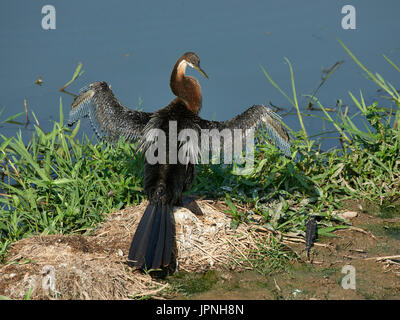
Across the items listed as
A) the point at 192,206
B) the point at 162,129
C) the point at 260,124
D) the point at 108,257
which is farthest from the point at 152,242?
the point at 260,124

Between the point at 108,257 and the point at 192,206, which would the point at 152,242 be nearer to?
the point at 108,257

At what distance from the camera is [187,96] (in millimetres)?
4312

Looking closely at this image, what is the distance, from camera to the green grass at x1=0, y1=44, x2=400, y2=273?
3881 mm

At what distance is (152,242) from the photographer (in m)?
3.30

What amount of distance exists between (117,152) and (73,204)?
797 millimetres

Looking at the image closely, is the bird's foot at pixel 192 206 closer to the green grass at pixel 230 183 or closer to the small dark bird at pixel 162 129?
the small dark bird at pixel 162 129

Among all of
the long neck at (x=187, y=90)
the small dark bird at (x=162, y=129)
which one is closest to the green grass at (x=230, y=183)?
the small dark bird at (x=162, y=129)

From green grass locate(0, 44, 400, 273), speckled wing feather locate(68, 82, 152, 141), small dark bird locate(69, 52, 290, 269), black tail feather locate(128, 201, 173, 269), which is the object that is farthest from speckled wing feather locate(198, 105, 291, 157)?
black tail feather locate(128, 201, 173, 269)

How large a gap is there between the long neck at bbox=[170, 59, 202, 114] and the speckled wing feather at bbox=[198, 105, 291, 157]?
1.15 ft

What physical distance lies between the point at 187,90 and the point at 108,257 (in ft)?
5.35

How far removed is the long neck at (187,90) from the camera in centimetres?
431

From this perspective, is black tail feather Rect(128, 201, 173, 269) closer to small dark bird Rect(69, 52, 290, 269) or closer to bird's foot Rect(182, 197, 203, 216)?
small dark bird Rect(69, 52, 290, 269)
